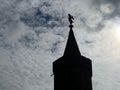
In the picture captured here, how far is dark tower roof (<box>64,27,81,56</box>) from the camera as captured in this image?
29422 mm

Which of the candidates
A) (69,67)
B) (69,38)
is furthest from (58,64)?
(69,38)

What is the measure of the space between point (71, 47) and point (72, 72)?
2717mm

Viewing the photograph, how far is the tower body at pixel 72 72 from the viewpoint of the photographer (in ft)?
92.5

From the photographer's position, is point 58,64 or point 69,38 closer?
point 58,64

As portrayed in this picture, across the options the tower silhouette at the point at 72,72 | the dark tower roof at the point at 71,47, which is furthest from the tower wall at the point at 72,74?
the dark tower roof at the point at 71,47

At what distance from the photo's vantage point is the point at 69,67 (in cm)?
2856

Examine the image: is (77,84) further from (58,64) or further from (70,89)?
(58,64)

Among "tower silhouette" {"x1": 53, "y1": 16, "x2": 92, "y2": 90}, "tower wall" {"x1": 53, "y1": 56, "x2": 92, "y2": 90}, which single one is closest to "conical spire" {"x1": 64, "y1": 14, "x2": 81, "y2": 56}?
"tower silhouette" {"x1": 53, "y1": 16, "x2": 92, "y2": 90}

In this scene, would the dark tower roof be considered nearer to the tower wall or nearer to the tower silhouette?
the tower silhouette

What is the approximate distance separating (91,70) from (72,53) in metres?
2.49

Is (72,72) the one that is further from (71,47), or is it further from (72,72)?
(71,47)

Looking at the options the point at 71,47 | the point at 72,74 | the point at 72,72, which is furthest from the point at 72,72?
the point at 71,47

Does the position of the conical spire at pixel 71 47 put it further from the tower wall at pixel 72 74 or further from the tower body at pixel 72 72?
the tower wall at pixel 72 74

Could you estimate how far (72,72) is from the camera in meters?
28.5
